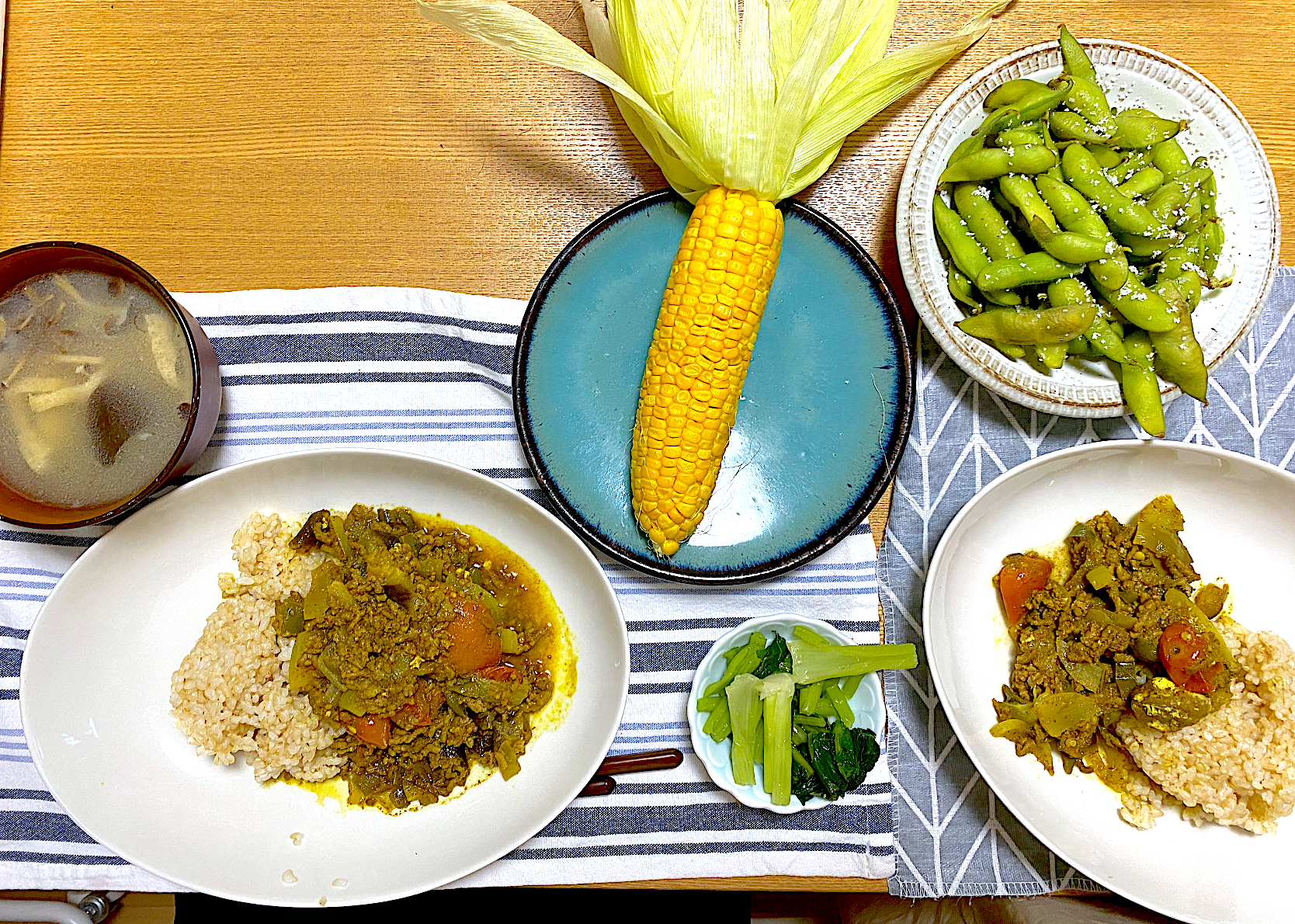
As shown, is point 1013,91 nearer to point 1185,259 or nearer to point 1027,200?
point 1027,200

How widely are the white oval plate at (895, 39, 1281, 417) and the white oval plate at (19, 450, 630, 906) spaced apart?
0.86 m

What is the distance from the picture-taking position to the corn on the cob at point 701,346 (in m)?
1.45

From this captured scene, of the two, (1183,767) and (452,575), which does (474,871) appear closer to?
(452,575)

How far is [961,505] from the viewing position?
1.68 metres

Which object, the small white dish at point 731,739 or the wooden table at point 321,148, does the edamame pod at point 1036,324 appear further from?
the small white dish at point 731,739

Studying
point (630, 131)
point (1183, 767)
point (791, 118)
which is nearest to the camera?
point (791, 118)

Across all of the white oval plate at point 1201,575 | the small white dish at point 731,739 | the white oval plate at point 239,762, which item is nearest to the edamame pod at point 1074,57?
the white oval plate at point 1201,575

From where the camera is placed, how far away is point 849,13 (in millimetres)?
1463


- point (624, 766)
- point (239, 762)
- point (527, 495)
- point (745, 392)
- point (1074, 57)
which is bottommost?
point (239, 762)

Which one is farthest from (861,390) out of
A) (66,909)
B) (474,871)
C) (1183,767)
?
(66,909)

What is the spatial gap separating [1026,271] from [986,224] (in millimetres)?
120

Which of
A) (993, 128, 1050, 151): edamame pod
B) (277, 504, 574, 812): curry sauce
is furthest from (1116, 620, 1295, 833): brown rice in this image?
(277, 504, 574, 812): curry sauce

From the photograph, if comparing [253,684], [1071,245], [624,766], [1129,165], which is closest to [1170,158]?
[1129,165]

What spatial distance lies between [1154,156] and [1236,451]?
2.27 feet
